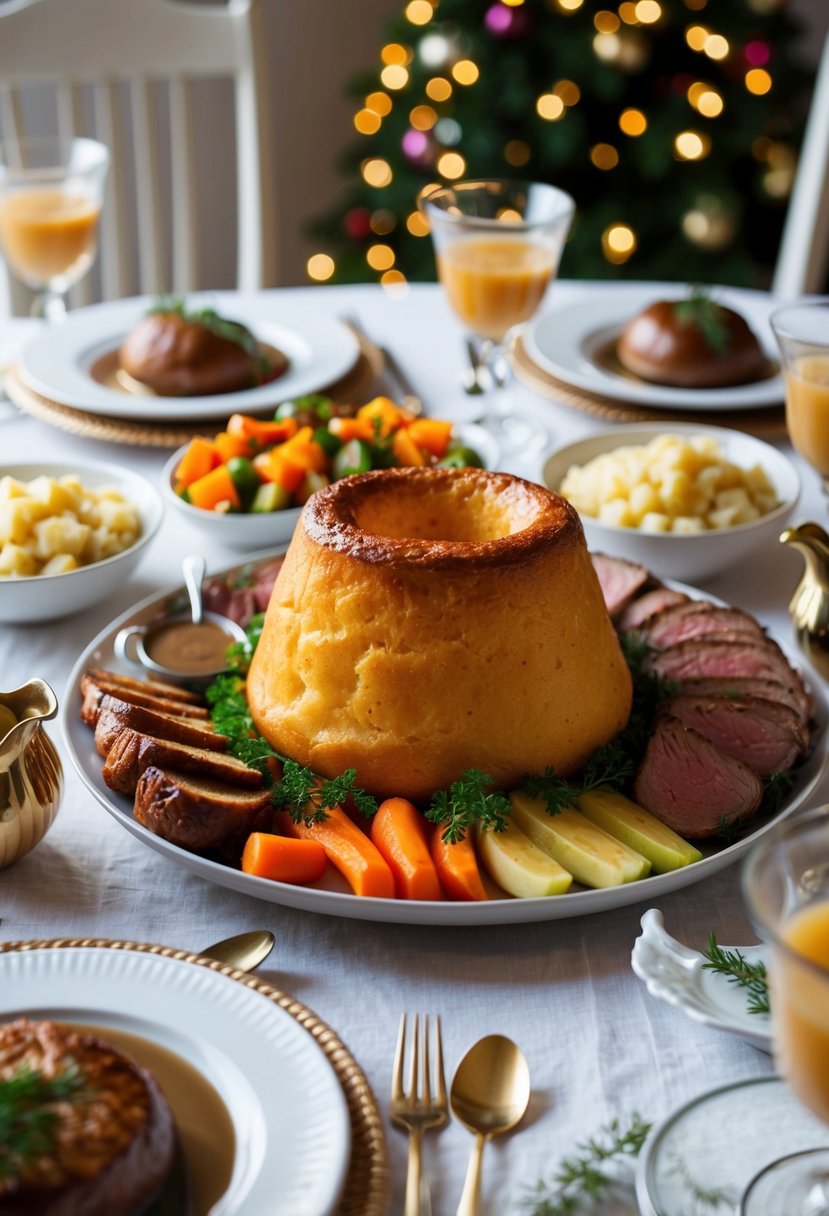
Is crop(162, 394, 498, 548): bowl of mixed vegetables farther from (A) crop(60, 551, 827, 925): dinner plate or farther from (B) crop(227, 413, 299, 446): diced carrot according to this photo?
(A) crop(60, 551, 827, 925): dinner plate

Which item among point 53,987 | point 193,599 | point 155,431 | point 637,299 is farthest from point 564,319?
point 53,987

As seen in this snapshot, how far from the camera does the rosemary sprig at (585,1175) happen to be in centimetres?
134

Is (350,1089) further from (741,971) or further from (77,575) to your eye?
(77,575)

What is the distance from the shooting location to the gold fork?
1308 mm

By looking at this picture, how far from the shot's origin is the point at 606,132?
607 centimetres

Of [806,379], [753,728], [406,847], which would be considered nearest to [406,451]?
[806,379]

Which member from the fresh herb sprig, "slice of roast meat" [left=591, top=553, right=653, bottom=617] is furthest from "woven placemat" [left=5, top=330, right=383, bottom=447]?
the fresh herb sprig

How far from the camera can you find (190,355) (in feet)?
11.2

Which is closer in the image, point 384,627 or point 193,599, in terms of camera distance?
point 384,627

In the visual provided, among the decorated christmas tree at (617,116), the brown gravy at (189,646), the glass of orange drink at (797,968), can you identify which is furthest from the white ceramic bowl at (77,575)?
the decorated christmas tree at (617,116)

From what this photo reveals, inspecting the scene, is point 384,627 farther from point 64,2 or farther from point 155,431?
point 64,2

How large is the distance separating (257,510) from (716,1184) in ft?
6.27

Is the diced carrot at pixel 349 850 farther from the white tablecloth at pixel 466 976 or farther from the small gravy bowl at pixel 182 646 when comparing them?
the small gravy bowl at pixel 182 646

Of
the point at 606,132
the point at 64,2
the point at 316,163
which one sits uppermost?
the point at 64,2
